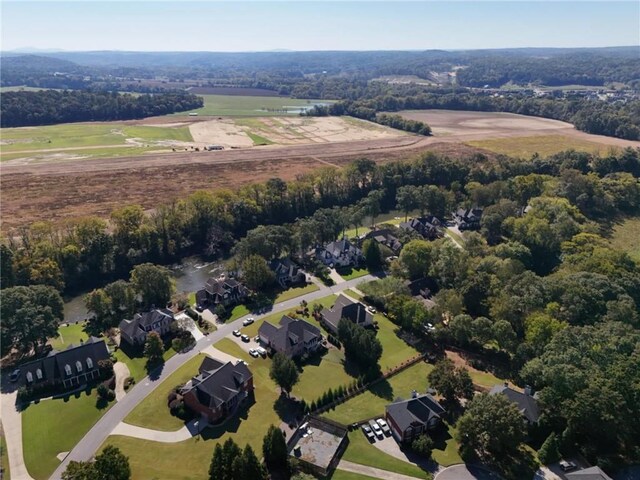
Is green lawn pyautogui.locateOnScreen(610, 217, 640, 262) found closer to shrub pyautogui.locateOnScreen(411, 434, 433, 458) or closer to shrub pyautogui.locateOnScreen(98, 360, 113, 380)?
shrub pyautogui.locateOnScreen(411, 434, 433, 458)

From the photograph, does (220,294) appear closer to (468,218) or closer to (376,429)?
(376,429)

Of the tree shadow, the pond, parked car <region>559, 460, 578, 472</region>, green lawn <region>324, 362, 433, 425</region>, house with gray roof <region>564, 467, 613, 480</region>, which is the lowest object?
the pond

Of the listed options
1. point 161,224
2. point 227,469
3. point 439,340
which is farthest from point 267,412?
point 161,224

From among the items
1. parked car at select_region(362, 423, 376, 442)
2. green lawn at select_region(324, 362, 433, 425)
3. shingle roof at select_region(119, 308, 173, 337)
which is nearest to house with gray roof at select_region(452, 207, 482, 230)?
green lawn at select_region(324, 362, 433, 425)

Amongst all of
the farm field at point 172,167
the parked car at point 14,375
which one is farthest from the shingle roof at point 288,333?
the farm field at point 172,167

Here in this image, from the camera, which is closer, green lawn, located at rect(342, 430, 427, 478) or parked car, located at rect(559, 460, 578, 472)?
parked car, located at rect(559, 460, 578, 472)

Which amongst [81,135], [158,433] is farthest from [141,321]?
[81,135]

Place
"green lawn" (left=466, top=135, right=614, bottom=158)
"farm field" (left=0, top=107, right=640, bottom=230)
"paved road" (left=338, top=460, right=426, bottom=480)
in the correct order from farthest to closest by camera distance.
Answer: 1. "green lawn" (left=466, top=135, right=614, bottom=158)
2. "farm field" (left=0, top=107, right=640, bottom=230)
3. "paved road" (left=338, top=460, right=426, bottom=480)

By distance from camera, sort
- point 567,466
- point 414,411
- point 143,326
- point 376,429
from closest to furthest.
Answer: point 567,466, point 414,411, point 376,429, point 143,326
